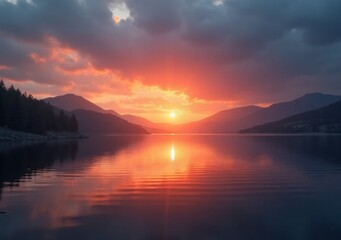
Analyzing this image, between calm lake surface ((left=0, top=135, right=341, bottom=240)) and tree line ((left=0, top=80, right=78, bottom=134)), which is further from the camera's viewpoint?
tree line ((left=0, top=80, right=78, bottom=134))

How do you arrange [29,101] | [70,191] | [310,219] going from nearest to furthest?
[310,219] < [70,191] < [29,101]

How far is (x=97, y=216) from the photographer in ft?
65.7

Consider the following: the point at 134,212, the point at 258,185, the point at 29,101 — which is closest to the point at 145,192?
the point at 134,212

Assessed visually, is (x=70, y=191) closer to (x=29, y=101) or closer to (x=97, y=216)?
(x=97, y=216)

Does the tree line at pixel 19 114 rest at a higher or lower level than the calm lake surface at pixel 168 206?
higher

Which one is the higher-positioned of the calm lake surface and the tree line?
the tree line

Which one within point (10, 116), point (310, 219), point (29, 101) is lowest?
point (310, 219)

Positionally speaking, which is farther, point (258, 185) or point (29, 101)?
point (29, 101)

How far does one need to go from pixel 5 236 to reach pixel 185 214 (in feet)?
33.0

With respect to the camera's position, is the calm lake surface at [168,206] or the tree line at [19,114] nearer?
the calm lake surface at [168,206]

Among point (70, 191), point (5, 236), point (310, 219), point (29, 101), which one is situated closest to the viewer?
point (5, 236)

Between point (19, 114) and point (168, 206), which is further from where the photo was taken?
point (19, 114)

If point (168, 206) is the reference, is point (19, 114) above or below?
above

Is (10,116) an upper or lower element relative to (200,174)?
upper
